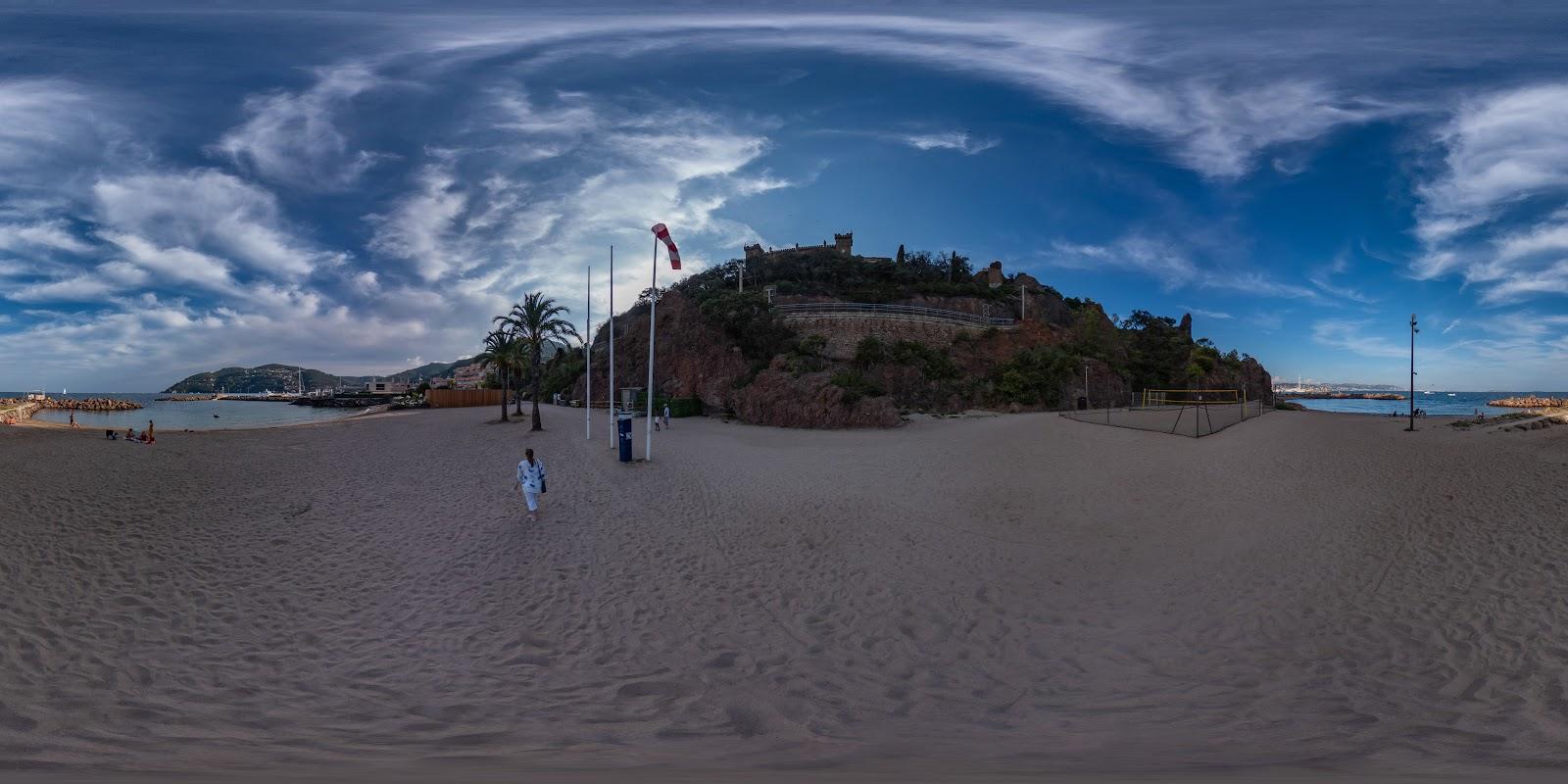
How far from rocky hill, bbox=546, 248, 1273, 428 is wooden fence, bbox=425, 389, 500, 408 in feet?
22.1

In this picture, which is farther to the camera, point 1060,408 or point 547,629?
point 1060,408

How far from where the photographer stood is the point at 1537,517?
377 inches

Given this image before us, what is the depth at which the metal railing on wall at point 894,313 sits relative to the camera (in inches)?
1786

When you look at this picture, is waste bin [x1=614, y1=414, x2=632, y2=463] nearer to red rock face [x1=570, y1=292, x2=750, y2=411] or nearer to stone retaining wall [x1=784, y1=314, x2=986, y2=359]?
red rock face [x1=570, y1=292, x2=750, y2=411]

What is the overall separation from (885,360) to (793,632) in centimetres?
3636

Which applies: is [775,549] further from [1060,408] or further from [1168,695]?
[1060,408]

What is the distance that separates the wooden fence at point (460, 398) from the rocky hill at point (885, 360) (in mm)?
6751

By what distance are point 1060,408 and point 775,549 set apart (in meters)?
36.7

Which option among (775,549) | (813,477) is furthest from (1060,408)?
(775,549)

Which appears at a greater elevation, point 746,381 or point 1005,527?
point 746,381

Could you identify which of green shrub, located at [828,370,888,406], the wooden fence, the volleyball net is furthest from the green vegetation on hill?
the wooden fence

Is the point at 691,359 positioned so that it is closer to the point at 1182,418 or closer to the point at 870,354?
the point at 870,354

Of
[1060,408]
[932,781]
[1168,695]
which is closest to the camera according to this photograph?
[932,781]

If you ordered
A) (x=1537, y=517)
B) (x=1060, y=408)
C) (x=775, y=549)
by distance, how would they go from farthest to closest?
(x=1060, y=408)
(x=1537, y=517)
(x=775, y=549)
